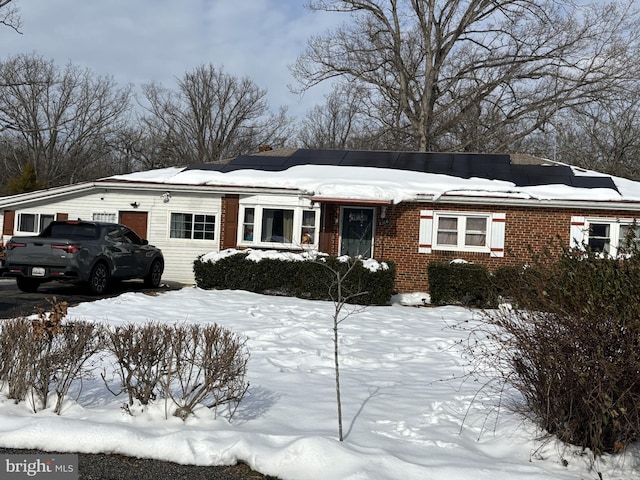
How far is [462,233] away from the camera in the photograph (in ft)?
51.7

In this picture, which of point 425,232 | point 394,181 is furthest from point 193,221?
point 425,232

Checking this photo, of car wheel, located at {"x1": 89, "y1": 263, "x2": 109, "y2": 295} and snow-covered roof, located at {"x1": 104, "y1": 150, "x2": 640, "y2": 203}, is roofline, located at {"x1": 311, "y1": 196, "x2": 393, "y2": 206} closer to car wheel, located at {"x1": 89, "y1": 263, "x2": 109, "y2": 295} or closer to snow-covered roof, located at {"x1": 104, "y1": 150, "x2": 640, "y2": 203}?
snow-covered roof, located at {"x1": 104, "y1": 150, "x2": 640, "y2": 203}

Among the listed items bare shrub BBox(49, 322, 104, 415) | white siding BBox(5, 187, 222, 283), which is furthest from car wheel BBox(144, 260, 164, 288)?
bare shrub BBox(49, 322, 104, 415)

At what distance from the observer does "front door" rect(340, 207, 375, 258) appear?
53.8 feet

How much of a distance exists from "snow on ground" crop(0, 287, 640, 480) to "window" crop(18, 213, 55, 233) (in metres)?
12.9

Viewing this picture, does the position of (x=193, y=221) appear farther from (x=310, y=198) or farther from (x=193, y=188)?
(x=310, y=198)

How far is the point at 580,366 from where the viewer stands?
4004mm

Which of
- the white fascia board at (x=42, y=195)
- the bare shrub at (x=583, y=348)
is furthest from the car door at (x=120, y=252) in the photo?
the bare shrub at (x=583, y=348)

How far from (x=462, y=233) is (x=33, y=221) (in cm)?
1270

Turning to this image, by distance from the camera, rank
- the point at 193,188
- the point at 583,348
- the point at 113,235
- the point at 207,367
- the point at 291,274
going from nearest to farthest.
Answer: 1. the point at 583,348
2. the point at 207,367
3. the point at 113,235
4. the point at 291,274
5. the point at 193,188

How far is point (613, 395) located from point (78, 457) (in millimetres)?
3667

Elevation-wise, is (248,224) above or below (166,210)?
below

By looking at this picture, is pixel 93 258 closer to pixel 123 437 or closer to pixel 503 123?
pixel 123 437

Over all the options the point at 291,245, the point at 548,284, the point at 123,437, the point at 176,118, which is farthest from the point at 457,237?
the point at 176,118
